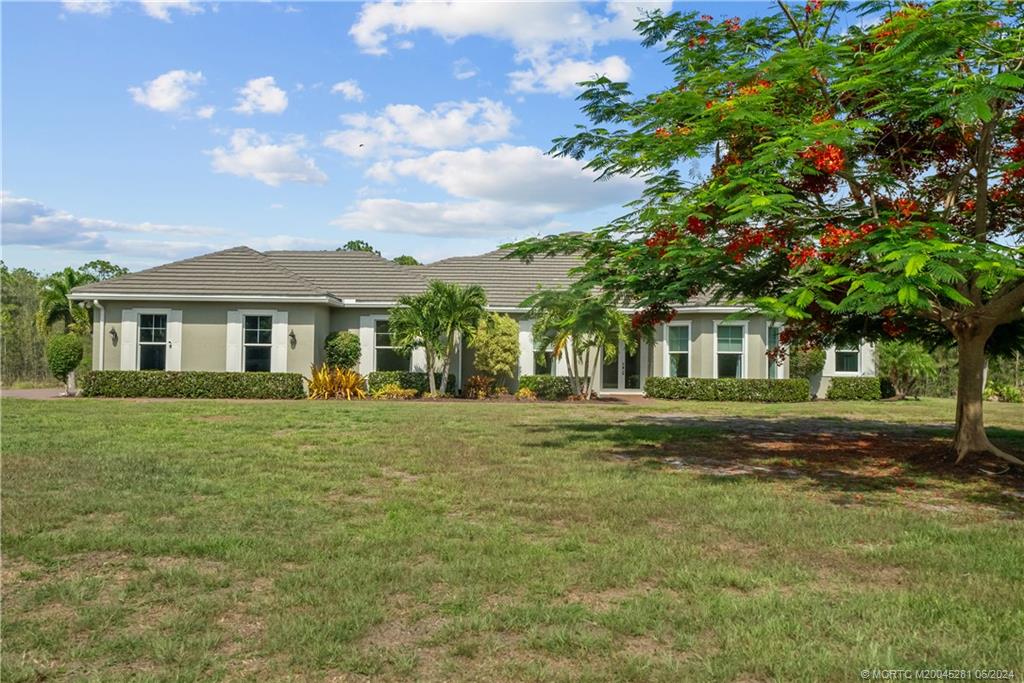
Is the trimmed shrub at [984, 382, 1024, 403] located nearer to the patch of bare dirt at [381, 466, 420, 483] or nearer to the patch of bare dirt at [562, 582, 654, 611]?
the patch of bare dirt at [381, 466, 420, 483]

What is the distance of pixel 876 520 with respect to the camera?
22.0 ft

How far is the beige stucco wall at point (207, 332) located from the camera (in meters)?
22.8

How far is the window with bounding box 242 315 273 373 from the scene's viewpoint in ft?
75.3

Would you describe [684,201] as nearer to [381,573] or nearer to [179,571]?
[381,573]

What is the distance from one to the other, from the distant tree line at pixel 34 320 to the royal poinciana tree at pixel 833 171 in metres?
23.6

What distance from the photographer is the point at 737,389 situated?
23.9 metres

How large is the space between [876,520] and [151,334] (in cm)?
2197

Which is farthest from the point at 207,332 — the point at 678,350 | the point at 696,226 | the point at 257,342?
the point at 696,226

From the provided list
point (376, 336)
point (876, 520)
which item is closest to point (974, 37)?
point (876, 520)

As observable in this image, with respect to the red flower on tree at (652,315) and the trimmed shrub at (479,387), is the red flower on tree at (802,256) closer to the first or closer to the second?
the red flower on tree at (652,315)

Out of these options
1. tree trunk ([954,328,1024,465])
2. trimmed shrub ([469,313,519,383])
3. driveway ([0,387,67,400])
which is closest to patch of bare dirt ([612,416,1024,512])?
tree trunk ([954,328,1024,465])

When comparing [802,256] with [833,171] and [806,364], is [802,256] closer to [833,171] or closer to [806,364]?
[833,171]

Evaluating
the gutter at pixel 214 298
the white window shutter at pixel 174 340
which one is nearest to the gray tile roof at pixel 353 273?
the gutter at pixel 214 298

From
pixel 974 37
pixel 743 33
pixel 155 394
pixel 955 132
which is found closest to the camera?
pixel 974 37
